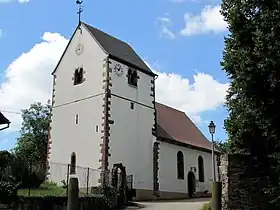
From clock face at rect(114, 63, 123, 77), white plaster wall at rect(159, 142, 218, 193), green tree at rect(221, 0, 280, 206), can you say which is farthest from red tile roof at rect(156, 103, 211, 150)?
green tree at rect(221, 0, 280, 206)

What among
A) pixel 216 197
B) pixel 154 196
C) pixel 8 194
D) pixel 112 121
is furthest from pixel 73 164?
pixel 216 197

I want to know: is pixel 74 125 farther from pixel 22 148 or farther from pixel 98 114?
pixel 22 148

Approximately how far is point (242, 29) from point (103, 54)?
21325 mm

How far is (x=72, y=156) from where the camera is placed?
35.2m

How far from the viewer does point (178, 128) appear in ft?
143

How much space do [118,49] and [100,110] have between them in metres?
6.78

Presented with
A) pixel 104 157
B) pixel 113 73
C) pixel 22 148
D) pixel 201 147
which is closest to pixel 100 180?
pixel 104 157

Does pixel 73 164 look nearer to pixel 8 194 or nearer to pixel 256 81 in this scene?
pixel 8 194

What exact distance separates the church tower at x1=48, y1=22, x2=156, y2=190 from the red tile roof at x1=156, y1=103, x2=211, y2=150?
2.62 metres

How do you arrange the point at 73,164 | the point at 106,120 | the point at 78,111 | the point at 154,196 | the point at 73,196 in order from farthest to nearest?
the point at 78,111 < the point at 154,196 < the point at 73,164 < the point at 106,120 < the point at 73,196

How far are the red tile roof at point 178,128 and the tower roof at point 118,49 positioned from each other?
5270mm

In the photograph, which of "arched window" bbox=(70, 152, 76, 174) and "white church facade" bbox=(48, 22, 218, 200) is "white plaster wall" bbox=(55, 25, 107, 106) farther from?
"arched window" bbox=(70, 152, 76, 174)

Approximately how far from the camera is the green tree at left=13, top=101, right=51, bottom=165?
166 feet

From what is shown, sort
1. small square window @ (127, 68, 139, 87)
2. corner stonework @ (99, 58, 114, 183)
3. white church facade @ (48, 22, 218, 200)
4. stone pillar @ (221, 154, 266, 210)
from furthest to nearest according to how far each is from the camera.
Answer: small square window @ (127, 68, 139, 87) → white church facade @ (48, 22, 218, 200) → corner stonework @ (99, 58, 114, 183) → stone pillar @ (221, 154, 266, 210)
